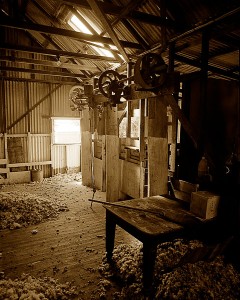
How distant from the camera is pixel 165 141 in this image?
5.75 m

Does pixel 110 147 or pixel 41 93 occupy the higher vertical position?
pixel 41 93

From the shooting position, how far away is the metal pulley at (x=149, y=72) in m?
4.48

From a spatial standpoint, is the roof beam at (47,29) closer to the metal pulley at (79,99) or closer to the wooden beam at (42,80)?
the metal pulley at (79,99)

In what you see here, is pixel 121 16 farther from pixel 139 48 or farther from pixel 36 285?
pixel 36 285

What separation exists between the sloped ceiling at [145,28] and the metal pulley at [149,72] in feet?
2.46

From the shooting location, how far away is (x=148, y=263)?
348cm

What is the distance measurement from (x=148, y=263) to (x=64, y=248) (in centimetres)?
259

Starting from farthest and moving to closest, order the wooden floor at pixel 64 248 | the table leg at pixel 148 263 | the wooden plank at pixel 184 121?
the wooden floor at pixel 64 248, the wooden plank at pixel 184 121, the table leg at pixel 148 263

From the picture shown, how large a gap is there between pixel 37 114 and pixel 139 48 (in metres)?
7.19

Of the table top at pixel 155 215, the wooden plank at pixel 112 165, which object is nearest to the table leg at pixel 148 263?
the table top at pixel 155 215

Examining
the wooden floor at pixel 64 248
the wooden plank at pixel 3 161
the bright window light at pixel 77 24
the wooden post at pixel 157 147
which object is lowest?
the wooden floor at pixel 64 248

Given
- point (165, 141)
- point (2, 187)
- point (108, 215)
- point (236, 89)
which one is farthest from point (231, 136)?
point (2, 187)

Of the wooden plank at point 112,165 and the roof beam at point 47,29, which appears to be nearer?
the roof beam at point 47,29

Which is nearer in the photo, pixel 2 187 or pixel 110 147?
pixel 110 147
